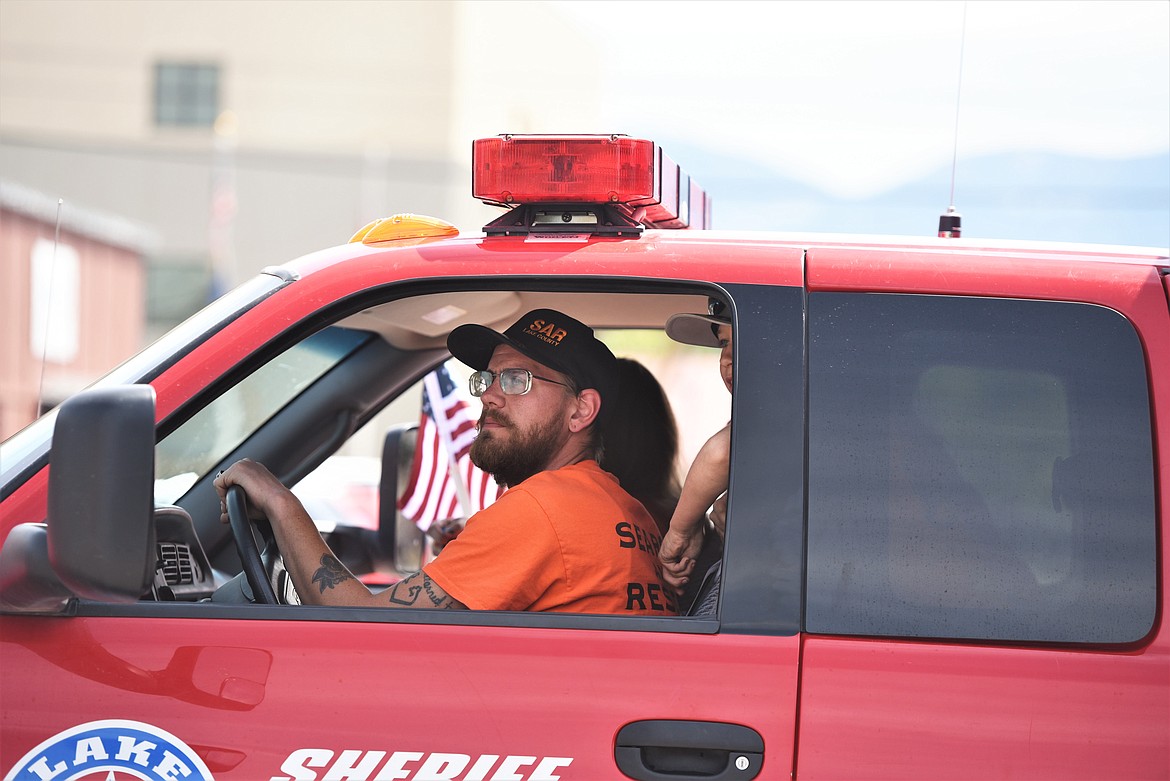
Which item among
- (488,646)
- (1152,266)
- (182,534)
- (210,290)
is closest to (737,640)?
(488,646)

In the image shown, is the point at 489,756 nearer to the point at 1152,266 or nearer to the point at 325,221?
the point at 1152,266

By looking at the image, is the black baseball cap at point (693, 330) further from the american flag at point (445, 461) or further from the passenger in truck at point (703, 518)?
the american flag at point (445, 461)

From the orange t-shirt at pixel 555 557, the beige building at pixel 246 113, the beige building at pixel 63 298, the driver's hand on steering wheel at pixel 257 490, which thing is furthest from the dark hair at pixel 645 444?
the beige building at pixel 246 113

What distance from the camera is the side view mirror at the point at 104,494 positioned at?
165cm

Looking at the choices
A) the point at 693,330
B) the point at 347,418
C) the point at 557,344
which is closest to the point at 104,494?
the point at 557,344

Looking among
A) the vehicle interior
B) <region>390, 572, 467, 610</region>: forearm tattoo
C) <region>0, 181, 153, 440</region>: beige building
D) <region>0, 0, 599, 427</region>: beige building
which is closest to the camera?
<region>390, 572, 467, 610</region>: forearm tattoo

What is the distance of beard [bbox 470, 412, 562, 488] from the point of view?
108 inches

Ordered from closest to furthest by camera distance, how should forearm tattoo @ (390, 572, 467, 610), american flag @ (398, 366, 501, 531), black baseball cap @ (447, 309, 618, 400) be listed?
forearm tattoo @ (390, 572, 467, 610) < black baseball cap @ (447, 309, 618, 400) < american flag @ (398, 366, 501, 531)

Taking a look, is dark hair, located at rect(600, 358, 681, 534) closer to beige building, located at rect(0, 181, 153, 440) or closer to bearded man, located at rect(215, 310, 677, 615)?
bearded man, located at rect(215, 310, 677, 615)

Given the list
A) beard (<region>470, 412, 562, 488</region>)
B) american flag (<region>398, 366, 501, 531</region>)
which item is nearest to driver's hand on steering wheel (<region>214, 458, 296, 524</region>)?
beard (<region>470, 412, 562, 488</region>)

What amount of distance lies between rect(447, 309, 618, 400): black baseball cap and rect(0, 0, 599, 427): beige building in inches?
708

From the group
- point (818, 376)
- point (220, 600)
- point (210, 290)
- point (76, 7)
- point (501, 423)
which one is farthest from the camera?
point (76, 7)

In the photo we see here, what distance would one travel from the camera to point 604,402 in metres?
2.80

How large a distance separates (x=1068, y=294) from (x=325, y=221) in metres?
20.9
